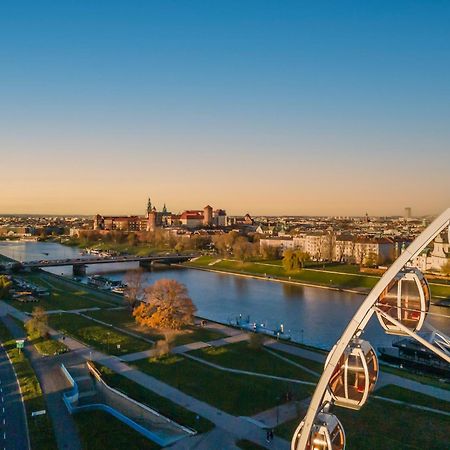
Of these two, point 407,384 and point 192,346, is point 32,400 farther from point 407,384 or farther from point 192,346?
point 407,384

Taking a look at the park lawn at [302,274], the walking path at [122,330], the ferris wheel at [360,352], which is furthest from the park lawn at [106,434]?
the park lawn at [302,274]

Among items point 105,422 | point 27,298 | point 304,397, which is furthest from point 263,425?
point 27,298

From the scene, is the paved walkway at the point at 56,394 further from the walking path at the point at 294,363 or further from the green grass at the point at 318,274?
the green grass at the point at 318,274

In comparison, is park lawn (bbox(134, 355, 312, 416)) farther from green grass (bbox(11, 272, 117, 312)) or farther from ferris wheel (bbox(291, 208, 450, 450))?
green grass (bbox(11, 272, 117, 312))

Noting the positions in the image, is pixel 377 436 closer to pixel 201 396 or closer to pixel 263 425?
pixel 263 425

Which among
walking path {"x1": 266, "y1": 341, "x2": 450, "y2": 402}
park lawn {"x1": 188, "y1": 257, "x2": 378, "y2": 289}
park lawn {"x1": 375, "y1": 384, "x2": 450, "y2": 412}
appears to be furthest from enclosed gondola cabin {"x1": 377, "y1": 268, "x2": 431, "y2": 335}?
park lawn {"x1": 188, "y1": 257, "x2": 378, "y2": 289}
